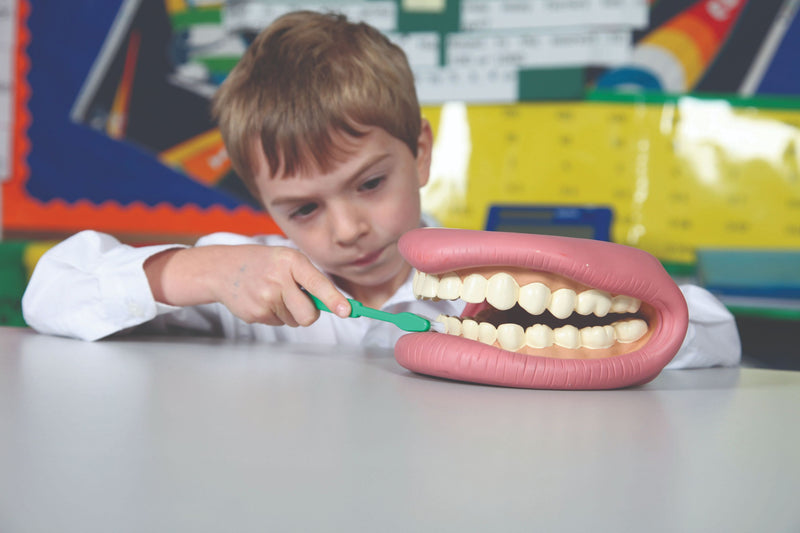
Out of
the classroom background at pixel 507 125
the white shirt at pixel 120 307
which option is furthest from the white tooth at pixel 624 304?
the classroom background at pixel 507 125

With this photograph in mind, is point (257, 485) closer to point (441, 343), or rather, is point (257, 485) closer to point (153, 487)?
point (153, 487)

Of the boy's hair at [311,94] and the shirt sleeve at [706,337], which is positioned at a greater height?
the boy's hair at [311,94]

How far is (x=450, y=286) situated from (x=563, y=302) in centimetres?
10

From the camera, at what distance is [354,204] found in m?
0.96

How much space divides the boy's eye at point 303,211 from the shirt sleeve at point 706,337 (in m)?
0.49

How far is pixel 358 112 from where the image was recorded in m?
0.97

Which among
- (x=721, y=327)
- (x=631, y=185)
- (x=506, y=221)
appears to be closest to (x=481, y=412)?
(x=721, y=327)

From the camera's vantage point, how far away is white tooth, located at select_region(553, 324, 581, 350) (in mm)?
579

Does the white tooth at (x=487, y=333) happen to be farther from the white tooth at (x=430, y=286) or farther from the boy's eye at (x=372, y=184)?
the boy's eye at (x=372, y=184)

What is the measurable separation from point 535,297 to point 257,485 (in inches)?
13.1

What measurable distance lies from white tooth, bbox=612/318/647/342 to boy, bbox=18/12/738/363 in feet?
1.05

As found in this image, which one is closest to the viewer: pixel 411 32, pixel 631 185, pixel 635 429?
pixel 635 429

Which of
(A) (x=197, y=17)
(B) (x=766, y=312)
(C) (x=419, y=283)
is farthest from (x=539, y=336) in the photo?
(A) (x=197, y=17)

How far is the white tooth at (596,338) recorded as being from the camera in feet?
1.91
